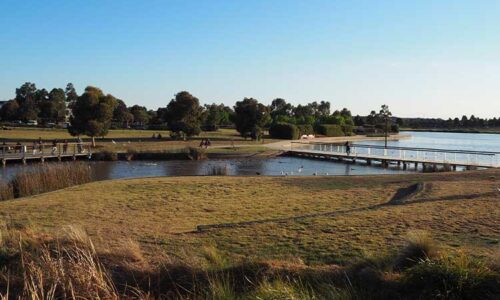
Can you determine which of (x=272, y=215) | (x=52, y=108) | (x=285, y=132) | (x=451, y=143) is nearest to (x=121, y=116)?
(x=52, y=108)

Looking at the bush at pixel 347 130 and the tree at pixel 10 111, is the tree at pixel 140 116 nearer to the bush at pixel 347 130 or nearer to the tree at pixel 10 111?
the tree at pixel 10 111

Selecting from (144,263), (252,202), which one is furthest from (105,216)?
(144,263)

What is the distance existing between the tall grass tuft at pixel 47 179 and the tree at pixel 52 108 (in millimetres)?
96343

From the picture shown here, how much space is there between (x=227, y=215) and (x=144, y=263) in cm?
707

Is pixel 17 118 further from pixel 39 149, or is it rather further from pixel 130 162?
pixel 130 162

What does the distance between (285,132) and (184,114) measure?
24653 mm

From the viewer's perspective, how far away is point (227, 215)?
13578mm

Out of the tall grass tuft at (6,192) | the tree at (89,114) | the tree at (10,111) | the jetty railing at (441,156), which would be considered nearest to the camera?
the tall grass tuft at (6,192)

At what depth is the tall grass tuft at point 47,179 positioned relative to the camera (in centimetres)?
2020

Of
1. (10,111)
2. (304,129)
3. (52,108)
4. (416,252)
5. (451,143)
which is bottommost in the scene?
(451,143)

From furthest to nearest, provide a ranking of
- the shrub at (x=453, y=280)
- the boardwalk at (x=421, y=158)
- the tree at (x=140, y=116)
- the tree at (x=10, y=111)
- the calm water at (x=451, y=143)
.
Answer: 1. the tree at (x=140, y=116)
2. the tree at (x=10, y=111)
3. the calm water at (x=451, y=143)
4. the boardwalk at (x=421, y=158)
5. the shrub at (x=453, y=280)

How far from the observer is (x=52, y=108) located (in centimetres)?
11300

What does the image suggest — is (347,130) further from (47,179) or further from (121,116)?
(47,179)

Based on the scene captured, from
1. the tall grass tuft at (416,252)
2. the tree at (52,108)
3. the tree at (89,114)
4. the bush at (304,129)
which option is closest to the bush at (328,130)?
the bush at (304,129)
